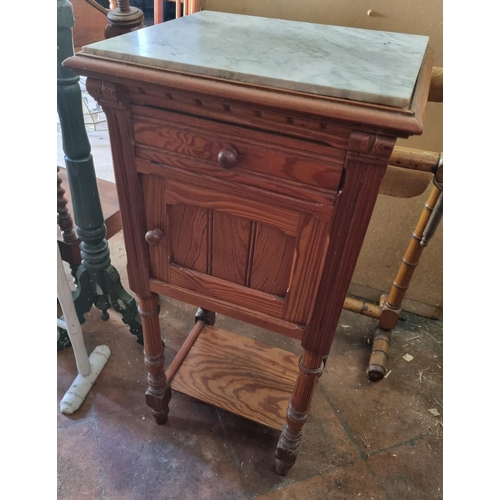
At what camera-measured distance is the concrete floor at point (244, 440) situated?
115 centimetres

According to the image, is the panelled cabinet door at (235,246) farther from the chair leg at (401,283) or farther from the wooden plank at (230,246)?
the chair leg at (401,283)

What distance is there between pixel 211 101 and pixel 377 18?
74 cm

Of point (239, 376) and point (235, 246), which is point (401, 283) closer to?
point (239, 376)

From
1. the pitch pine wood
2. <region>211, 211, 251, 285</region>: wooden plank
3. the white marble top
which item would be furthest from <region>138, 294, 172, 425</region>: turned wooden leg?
the white marble top

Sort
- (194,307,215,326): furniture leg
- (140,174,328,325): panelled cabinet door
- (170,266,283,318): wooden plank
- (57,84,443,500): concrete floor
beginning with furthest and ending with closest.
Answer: (194,307,215,326): furniture leg < (57,84,443,500): concrete floor < (170,266,283,318): wooden plank < (140,174,328,325): panelled cabinet door

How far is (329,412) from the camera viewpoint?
1359mm

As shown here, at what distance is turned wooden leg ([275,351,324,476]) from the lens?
0.93m

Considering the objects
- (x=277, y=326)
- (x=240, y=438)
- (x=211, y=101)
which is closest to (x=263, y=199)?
(x=211, y=101)

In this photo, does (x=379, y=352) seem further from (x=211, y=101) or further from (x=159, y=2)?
(x=159, y=2)

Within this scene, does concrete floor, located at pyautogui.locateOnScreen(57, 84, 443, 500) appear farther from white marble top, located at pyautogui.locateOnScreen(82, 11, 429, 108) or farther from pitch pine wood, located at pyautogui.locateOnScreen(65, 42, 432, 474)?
white marble top, located at pyautogui.locateOnScreen(82, 11, 429, 108)

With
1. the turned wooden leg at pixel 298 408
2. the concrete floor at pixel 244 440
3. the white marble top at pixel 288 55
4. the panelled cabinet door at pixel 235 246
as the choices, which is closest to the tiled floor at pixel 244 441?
the concrete floor at pixel 244 440

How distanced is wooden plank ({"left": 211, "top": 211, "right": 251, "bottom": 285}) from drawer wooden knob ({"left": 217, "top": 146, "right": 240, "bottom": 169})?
0.41 ft

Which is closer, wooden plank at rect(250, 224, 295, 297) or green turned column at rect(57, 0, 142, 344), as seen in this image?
wooden plank at rect(250, 224, 295, 297)

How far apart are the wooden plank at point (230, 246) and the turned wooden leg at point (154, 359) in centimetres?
23
